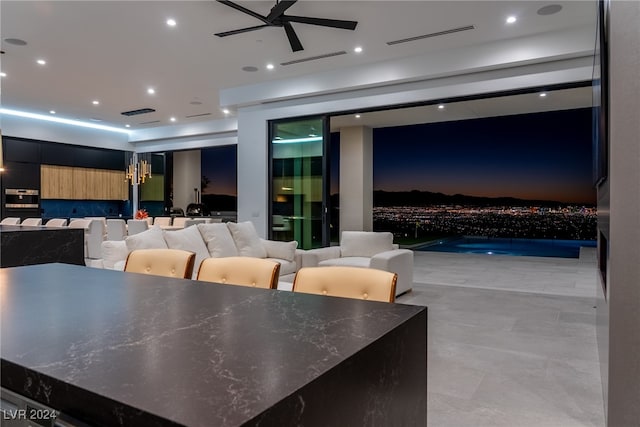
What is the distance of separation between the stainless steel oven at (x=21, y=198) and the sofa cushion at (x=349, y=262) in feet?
26.1

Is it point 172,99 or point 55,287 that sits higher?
point 172,99

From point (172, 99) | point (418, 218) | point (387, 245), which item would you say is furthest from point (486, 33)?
point (418, 218)

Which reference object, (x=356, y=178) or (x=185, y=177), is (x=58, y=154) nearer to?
(x=185, y=177)

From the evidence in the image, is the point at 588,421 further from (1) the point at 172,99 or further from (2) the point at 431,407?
(1) the point at 172,99

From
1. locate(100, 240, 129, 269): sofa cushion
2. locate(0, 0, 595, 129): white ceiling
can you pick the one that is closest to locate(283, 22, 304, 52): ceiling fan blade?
locate(0, 0, 595, 129): white ceiling

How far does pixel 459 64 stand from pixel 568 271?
3.94 meters

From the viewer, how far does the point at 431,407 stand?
7.28 ft

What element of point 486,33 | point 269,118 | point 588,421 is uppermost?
point 486,33

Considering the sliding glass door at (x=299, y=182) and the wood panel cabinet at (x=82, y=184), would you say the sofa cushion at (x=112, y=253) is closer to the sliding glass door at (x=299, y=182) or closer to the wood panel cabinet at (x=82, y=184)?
the sliding glass door at (x=299, y=182)

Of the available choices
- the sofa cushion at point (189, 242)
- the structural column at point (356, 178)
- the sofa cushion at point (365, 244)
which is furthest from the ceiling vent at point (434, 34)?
the structural column at point (356, 178)

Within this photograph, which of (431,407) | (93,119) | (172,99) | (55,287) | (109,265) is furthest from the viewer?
(93,119)

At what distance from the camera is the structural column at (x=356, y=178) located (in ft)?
33.9

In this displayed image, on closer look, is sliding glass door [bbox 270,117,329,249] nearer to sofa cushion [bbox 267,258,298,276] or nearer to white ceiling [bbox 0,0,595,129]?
white ceiling [bbox 0,0,595,129]

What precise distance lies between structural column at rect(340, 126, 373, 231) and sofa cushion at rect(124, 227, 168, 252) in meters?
6.71
